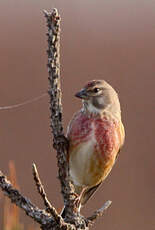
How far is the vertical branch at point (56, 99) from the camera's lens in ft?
12.2

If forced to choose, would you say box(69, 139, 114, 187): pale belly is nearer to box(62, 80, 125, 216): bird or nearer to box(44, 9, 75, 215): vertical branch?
box(62, 80, 125, 216): bird

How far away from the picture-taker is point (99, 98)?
502 cm

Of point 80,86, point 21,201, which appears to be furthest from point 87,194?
point 80,86

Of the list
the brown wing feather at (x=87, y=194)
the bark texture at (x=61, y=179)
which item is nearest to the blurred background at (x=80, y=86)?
the brown wing feather at (x=87, y=194)

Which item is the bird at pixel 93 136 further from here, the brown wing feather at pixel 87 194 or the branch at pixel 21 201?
the branch at pixel 21 201

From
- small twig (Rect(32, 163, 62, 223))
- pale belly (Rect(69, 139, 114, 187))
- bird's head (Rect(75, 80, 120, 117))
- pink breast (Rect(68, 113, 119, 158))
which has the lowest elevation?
small twig (Rect(32, 163, 62, 223))

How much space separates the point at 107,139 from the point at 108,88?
13.0 inches

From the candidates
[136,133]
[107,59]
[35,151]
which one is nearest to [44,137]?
[35,151]

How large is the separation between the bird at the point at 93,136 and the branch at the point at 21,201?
38.1 inches

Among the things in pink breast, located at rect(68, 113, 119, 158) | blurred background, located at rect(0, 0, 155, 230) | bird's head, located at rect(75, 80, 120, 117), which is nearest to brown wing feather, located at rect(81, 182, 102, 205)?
pink breast, located at rect(68, 113, 119, 158)

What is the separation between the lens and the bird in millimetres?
4855

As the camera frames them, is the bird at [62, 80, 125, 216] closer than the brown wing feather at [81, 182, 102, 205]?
Yes

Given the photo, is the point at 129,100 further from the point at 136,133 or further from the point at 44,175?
the point at 44,175

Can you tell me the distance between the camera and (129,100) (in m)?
11.6
